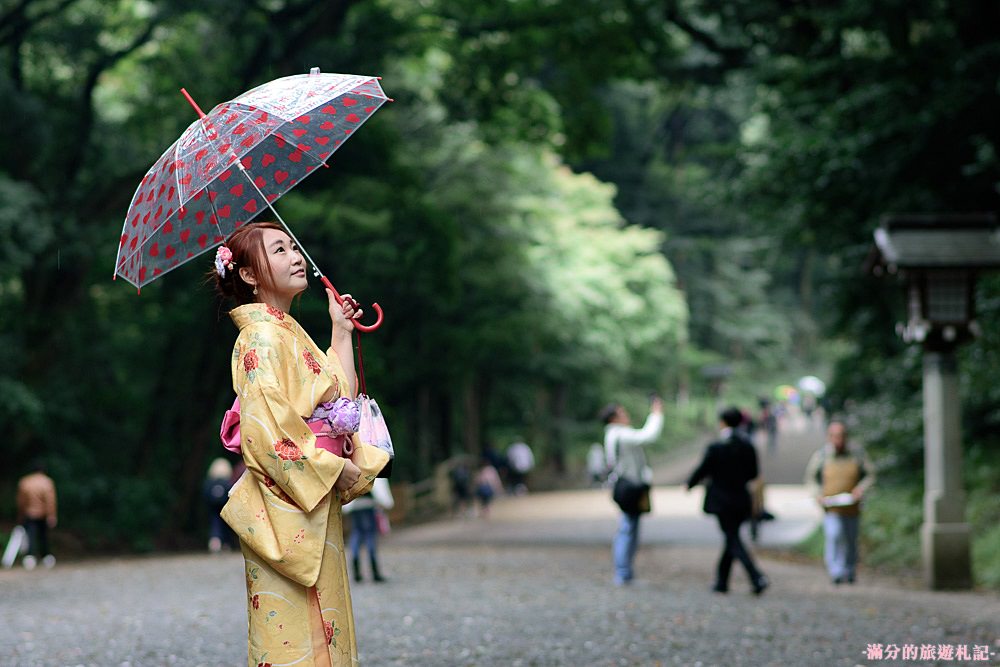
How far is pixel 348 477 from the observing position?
402cm

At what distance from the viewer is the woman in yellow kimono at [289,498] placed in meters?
3.88

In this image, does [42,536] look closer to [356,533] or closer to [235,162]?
[356,533]

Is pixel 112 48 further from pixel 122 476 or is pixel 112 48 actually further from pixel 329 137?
pixel 329 137

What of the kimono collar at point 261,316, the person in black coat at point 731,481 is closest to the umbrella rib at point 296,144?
the kimono collar at point 261,316

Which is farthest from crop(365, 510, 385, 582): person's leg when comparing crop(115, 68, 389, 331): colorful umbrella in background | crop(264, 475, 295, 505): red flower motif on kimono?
crop(264, 475, 295, 505): red flower motif on kimono

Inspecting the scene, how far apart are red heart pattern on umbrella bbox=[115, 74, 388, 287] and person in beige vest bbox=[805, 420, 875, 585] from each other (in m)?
8.30

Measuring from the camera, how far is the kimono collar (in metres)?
4.07

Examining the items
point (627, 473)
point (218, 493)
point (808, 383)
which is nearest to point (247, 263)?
point (627, 473)

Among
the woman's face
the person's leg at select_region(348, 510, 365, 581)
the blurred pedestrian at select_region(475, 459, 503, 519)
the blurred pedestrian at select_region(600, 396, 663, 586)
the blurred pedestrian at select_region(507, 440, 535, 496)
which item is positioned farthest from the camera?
the blurred pedestrian at select_region(507, 440, 535, 496)

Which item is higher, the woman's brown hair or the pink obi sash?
the woman's brown hair

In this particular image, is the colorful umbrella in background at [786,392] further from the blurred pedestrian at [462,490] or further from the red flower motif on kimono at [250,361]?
the red flower motif on kimono at [250,361]

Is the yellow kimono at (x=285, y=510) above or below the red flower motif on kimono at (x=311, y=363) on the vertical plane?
below

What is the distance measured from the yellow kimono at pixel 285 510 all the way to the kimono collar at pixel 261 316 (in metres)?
0.02

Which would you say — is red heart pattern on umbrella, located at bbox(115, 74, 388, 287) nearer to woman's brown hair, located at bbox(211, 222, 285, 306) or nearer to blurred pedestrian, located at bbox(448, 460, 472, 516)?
woman's brown hair, located at bbox(211, 222, 285, 306)
